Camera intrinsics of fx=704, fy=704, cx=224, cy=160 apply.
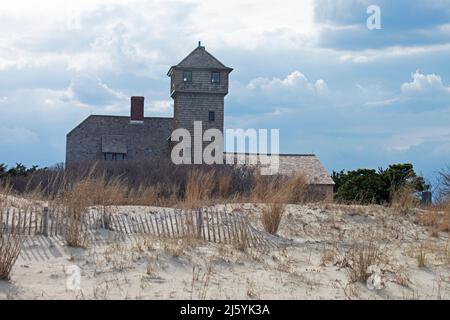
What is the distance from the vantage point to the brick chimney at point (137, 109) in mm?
48531

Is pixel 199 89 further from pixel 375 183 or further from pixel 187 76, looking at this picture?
pixel 375 183

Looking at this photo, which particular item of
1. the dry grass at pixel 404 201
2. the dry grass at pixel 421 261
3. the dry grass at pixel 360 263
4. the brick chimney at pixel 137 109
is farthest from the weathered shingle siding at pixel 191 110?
the dry grass at pixel 360 263

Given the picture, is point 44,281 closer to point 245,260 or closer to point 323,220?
point 245,260

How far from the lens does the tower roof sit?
145ft

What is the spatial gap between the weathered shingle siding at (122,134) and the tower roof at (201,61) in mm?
5144

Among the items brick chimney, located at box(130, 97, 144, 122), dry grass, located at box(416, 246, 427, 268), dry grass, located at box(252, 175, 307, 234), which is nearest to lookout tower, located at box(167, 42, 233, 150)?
brick chimney, located at box(130, 97, 144, 122)

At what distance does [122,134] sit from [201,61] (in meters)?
7.65

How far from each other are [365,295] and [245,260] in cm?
209

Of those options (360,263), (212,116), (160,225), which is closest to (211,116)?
(212,116)

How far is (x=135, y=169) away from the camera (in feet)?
103

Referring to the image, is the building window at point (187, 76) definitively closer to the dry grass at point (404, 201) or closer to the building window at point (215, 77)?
the building window at point (215, 77)

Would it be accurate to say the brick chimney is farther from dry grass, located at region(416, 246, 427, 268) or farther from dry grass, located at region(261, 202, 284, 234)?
dry grass, located at region(416, 246, 427, 268)

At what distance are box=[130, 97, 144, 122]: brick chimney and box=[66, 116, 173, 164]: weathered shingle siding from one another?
403mm

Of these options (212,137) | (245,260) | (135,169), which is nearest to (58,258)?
(245,260)
